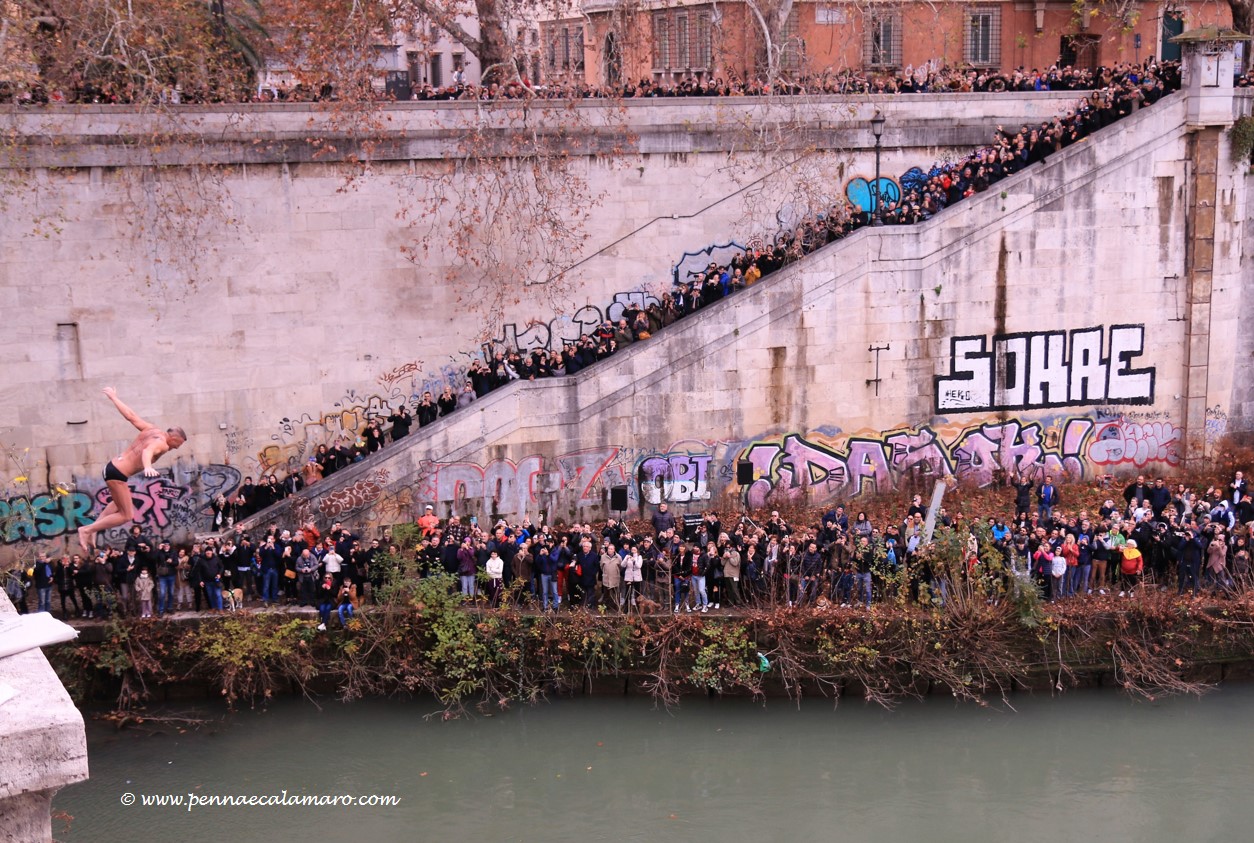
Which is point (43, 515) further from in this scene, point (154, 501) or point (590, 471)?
point (590, 471)

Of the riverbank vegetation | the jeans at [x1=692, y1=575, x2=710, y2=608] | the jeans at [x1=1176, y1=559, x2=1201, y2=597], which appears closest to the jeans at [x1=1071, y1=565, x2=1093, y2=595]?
the riverbank vegetation

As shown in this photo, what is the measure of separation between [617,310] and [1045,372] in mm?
7941

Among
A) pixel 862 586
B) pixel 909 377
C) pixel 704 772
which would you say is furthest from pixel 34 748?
pixel 909 377

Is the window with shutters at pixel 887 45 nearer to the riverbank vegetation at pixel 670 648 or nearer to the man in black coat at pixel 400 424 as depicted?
the man in black coat at pixel 400 424

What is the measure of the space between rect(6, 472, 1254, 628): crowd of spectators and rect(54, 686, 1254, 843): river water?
158 centimetres

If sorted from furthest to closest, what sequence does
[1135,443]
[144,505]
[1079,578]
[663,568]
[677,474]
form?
[1135,443] < [677,474] < [144,505] < [1079,578] < [663,568]

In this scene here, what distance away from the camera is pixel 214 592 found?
61.3ft

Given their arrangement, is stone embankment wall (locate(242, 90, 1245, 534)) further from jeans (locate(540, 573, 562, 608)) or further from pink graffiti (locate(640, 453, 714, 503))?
jeans (locate(540, 573, 562, 608))

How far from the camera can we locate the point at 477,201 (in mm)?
22078

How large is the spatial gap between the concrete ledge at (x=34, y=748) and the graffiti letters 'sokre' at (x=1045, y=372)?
68.1 feet

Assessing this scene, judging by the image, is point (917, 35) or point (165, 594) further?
point (917, 35)

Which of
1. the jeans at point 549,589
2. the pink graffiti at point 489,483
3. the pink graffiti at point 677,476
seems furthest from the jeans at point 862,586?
the pink graffiti at point 489,483

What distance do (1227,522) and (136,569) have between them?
16.6 meters

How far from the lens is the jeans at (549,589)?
18.9 metres
